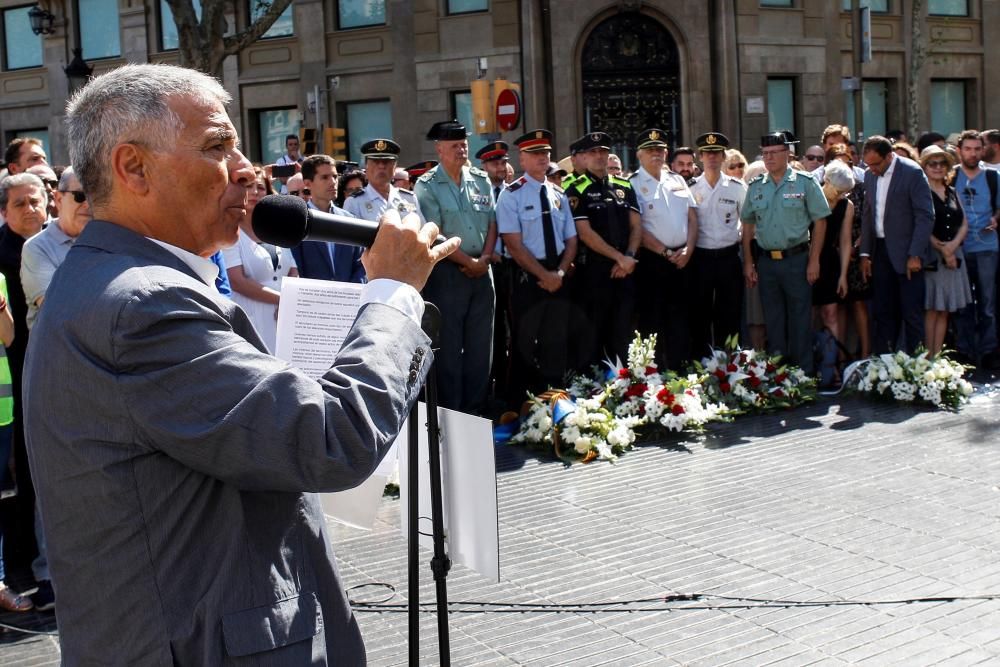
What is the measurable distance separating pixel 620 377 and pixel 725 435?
101 centimetres

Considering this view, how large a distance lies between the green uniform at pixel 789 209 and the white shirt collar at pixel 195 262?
922 centimetres

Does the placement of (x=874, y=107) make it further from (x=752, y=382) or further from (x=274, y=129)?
(x=752, y=382)

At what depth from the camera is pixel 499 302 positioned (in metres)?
10.8

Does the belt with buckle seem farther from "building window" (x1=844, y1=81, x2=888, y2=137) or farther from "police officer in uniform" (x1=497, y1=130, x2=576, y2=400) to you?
"building window" (x1=844, y1=81, x2=888, y2=137)

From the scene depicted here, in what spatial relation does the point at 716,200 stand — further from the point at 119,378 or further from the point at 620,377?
the point at 119,378

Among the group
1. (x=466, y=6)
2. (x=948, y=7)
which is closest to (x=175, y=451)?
(x=466, y=6)

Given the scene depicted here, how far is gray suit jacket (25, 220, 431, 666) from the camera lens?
73.3 inches

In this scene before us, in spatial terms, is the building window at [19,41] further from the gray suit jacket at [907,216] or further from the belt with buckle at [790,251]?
the gray suit jacket at [907,216]

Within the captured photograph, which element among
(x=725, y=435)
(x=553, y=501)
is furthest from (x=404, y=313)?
(x=725, y=435)

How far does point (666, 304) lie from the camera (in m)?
11.2

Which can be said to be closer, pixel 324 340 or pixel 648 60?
pixel 324 340

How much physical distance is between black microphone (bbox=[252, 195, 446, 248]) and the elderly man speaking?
0.49 ft

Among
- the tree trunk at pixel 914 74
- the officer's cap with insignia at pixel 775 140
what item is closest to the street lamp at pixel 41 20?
the tree trunk at pixel 914 74

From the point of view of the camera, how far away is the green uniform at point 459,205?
31.1 ft
